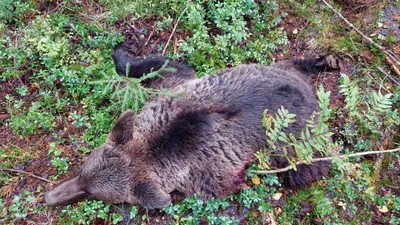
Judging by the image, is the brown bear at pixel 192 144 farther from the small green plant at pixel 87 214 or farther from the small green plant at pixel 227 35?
the small green plant at pixel 227 35

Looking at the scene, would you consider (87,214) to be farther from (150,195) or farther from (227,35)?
(227,35)

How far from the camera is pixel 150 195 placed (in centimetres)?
434

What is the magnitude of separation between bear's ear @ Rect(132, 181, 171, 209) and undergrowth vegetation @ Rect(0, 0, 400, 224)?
0.79 ft

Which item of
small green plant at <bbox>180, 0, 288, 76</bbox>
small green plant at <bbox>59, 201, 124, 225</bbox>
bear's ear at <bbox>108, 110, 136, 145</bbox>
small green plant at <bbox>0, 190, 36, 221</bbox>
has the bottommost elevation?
small green plant at <bbox>0, 190, 36, 221</bbox>

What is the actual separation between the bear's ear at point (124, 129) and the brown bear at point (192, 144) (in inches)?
0.5

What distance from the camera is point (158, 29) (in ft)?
18.8

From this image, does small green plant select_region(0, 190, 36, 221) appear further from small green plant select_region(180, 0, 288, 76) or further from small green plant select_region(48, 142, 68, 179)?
small green plant select_region(180, 0, 288, 76)

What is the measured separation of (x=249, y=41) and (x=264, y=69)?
118 cm

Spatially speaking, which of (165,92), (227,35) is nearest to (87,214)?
(165,92)

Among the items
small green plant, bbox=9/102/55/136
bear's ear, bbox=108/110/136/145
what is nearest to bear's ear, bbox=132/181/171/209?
bear's ear, bbox=108/110/136/145

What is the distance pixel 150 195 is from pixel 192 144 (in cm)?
86

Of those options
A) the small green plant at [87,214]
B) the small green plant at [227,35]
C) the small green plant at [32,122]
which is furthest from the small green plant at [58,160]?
the small green plant at [227,35]

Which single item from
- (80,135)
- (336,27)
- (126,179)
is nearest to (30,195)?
(80,135)

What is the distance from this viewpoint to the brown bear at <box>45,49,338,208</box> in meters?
4.23
